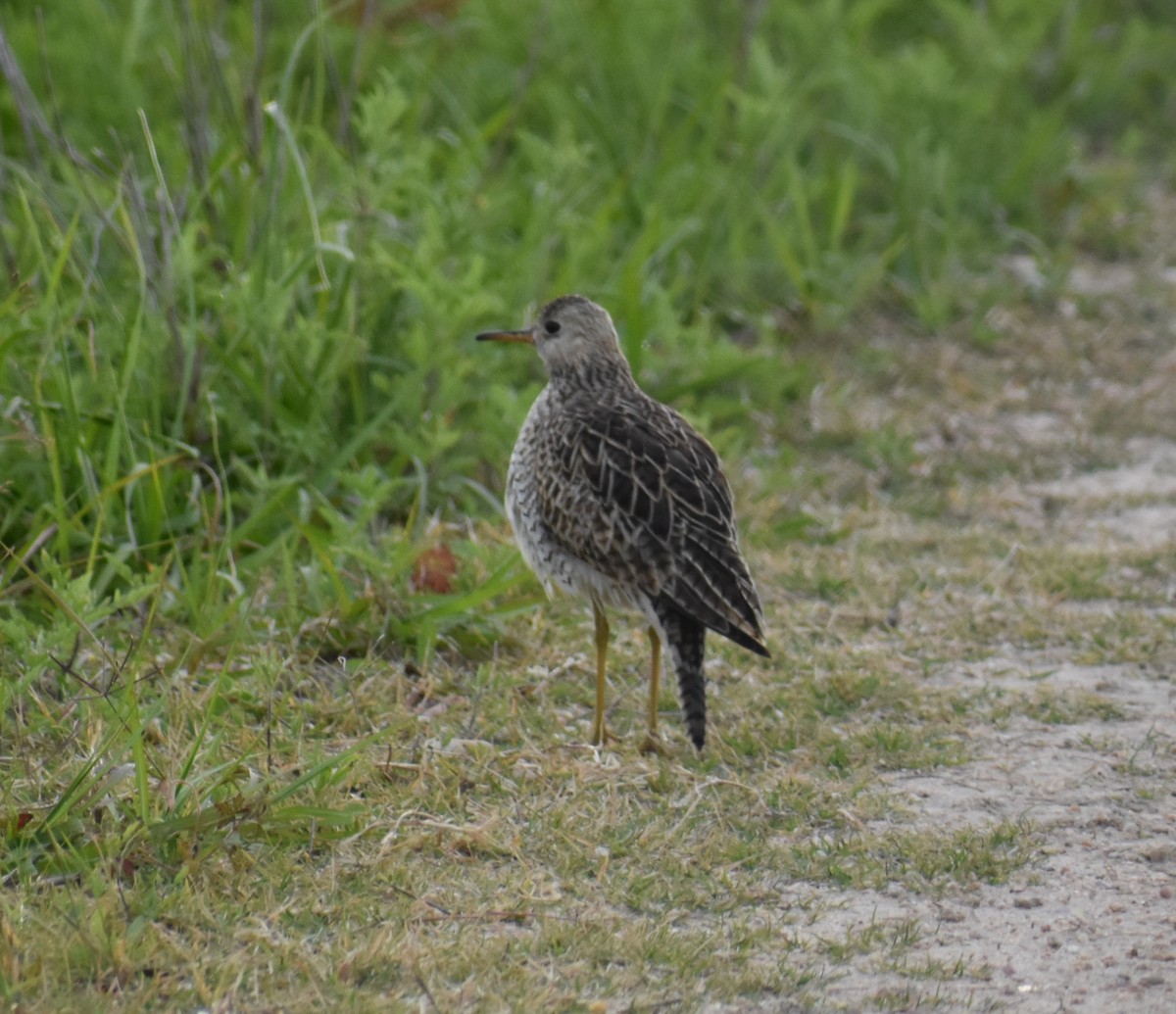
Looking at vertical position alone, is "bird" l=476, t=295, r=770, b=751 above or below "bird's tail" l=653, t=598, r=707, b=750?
above

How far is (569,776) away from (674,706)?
Answer: 0.73 m

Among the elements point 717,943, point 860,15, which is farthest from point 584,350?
point 860,15

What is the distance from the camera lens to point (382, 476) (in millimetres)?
6258

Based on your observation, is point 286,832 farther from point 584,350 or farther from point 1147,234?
point 1147,234

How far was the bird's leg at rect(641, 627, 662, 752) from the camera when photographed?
16.2ft

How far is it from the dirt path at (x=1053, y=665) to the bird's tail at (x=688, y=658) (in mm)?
546

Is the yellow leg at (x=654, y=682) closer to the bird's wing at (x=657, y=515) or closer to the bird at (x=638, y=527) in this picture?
the bird at (x=638, y=527)

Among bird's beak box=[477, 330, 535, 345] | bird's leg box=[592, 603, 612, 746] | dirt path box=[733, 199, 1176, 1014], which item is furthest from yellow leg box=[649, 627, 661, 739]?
bird's beak box=[477, 330, 535, 345]

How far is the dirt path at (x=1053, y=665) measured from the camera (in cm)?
384

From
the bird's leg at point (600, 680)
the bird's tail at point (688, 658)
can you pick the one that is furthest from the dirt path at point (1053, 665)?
the bird's leg at point (600, 680)

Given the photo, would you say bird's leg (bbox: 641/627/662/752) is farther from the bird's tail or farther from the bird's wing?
the bird's wing

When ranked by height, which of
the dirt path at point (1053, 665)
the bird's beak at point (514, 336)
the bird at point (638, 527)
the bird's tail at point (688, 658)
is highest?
the bird's beak at point (514, 336)

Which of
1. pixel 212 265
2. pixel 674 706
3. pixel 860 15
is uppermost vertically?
pixel 860 15

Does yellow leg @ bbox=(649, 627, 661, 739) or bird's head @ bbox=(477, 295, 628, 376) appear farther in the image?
bird's head @ bbox=(477, 295, 628, 376)
